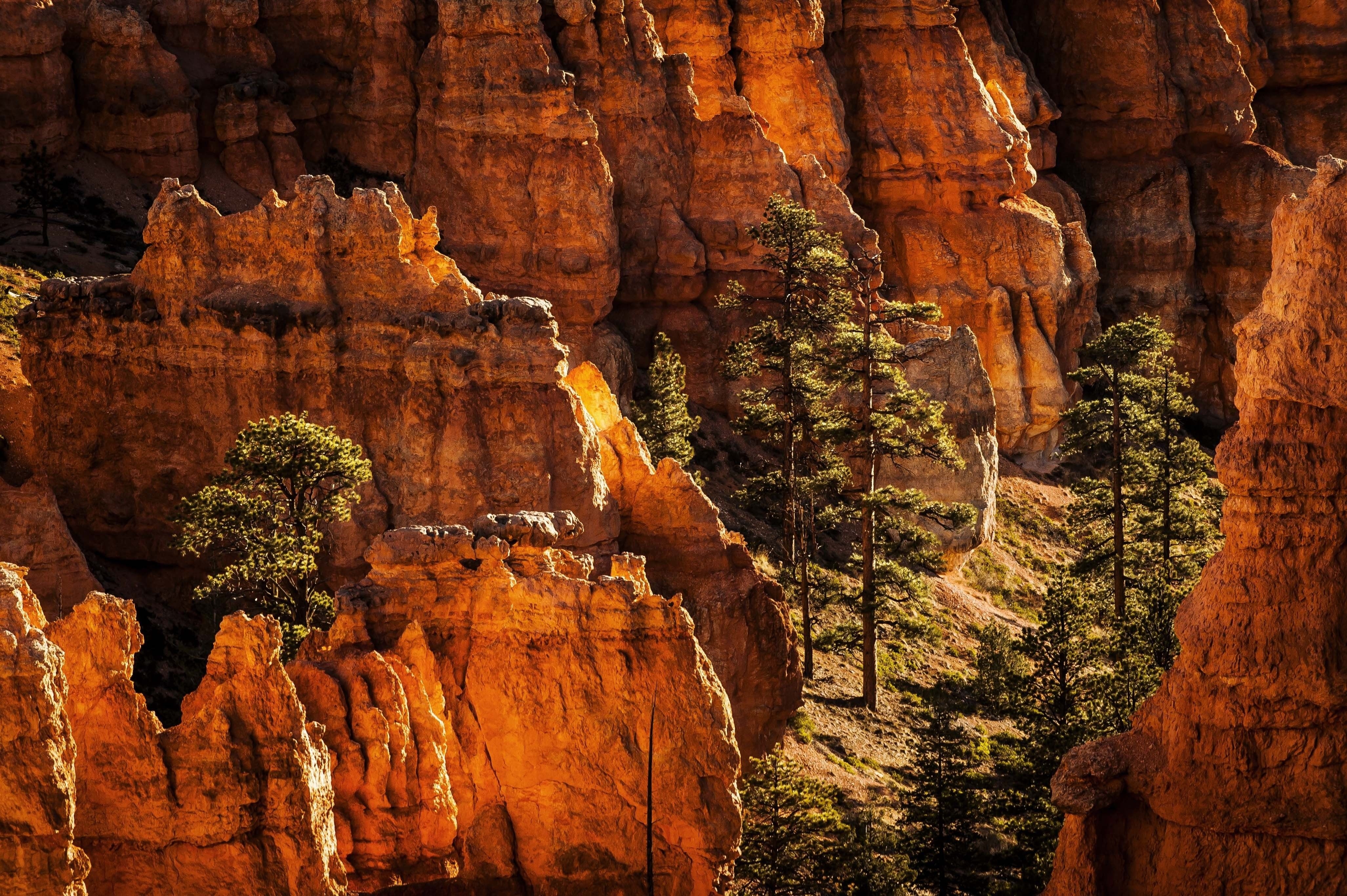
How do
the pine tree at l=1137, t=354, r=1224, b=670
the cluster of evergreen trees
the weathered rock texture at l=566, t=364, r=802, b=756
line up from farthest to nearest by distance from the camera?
the pine tree at l=1137, t=354, r=1224, b=670 < the weathered rock texture at l=566, t=364, r=802, b=756 < the cluster of evergreen trees

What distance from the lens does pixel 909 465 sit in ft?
220

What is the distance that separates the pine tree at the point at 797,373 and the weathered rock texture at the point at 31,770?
32935 mm

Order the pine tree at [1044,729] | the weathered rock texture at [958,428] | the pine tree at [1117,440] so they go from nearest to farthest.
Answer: the pine tree at [1044,729], the pine tree at [1117,440], the weathered rock texture at [958,428]

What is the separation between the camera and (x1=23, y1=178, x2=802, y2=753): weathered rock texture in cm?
4522

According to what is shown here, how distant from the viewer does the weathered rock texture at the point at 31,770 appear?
24469 mm

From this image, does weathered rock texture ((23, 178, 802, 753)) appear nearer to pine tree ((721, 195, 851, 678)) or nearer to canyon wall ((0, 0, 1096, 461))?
pine tree ((721, 195, 851, 678))

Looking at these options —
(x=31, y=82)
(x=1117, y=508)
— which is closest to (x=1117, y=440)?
(x=1117, y=508)

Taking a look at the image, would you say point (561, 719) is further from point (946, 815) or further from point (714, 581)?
point (946, 815)

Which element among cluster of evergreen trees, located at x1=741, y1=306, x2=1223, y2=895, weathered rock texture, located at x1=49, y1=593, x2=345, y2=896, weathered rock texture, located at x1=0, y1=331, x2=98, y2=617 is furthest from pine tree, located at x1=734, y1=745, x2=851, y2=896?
weathered rock texture, located at x1=0, y1=331, x2=98, y2=617

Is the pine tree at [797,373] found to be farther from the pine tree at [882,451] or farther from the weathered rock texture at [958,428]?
the weathered rock texture at [958,428]

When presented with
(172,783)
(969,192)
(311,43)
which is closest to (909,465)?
(969,192)

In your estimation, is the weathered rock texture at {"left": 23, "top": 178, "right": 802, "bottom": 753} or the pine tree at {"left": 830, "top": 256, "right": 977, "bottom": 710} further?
the pine tree at {"left": 830, "top": 256, "right": 977, "bottom": 710}

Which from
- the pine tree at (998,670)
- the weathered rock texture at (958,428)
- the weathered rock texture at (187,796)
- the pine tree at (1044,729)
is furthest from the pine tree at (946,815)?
the weathered rock texture at (958,428)

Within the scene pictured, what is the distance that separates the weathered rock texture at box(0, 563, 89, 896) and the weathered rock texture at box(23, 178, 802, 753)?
2009 centimetres
